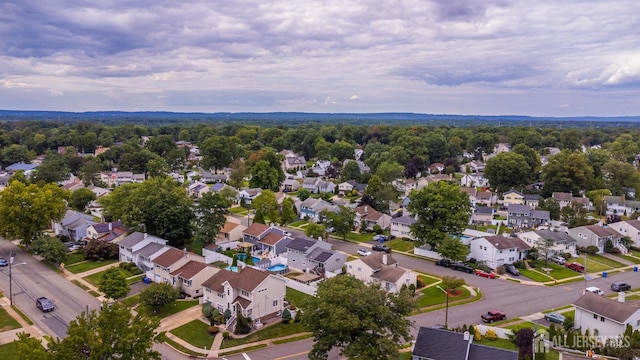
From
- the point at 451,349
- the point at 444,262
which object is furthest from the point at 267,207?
the point at 451,349

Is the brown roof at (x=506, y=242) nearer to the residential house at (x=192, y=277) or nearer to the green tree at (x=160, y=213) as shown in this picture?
the residential house at (x=192, y=277)

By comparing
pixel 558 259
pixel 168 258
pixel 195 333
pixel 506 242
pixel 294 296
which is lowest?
pixel 195 333

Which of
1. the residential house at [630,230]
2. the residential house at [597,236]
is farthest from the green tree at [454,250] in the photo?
the residential house at [630,230]

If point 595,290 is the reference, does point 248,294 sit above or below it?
above

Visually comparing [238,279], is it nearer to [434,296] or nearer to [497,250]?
[434,296]

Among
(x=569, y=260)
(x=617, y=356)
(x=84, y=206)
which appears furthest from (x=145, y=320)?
(x=84, y=206)

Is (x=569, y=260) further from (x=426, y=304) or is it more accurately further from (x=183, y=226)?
(x=183, y=226)
